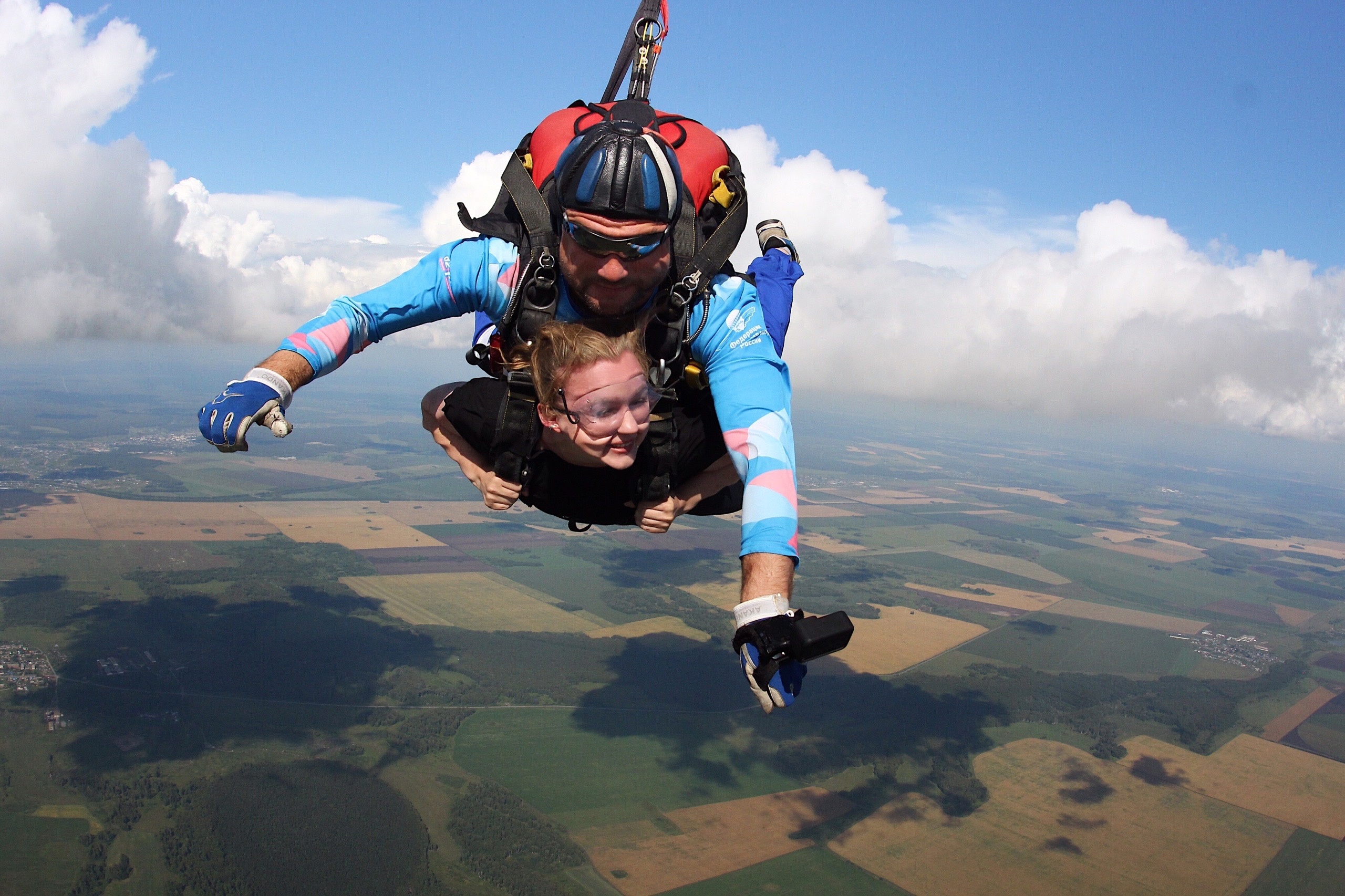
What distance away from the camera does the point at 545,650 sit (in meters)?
44.6

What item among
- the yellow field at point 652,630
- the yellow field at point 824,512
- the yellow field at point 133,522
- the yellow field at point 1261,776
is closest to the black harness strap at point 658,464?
the yellow field at point 1261,776

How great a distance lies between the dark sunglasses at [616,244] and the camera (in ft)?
10.2

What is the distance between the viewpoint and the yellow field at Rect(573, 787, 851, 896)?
26.8 metres

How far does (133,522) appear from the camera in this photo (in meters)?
62.4

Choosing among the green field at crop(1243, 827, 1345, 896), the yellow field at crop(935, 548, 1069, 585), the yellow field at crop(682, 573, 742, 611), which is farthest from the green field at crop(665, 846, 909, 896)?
the yellow field at crop(935, 548, 1069, 585)

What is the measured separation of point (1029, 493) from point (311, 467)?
322 feet

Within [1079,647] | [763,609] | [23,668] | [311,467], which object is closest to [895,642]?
[1079,647]

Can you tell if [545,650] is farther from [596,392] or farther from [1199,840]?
[596,392]

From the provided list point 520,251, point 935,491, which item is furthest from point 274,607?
point 935,491

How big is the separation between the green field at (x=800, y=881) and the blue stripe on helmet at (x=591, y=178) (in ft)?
86.3

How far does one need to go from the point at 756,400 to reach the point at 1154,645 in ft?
208

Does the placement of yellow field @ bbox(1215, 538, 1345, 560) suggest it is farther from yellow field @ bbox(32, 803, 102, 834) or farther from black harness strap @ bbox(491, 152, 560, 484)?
black harness strap @ bbox(491, 152, 560, 484)

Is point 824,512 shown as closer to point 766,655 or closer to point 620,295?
point 620,295

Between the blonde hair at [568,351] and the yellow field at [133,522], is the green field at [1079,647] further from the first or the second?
the yellow field at [133,522]
